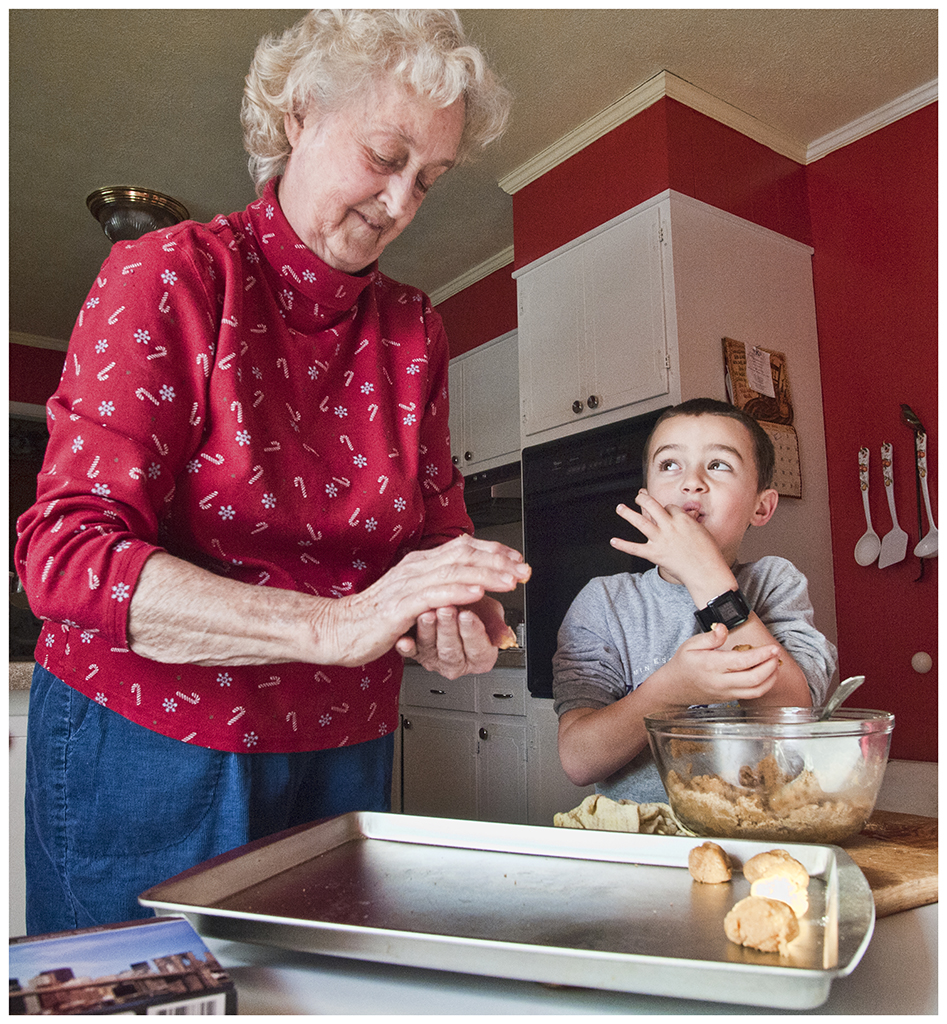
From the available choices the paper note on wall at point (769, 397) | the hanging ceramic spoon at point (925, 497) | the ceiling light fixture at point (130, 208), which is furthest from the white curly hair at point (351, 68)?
the ceiling light fixture at point (130, 208)

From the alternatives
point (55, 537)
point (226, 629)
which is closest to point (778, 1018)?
point (226, 629)

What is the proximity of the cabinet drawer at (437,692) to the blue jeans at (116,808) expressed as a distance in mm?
2244

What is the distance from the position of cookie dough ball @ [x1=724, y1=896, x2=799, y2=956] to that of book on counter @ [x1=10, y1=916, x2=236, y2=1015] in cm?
27

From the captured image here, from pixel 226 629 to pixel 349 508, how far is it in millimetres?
249

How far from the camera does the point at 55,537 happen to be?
0.61 meters

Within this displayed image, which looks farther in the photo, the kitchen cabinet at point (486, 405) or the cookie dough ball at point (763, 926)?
the kitchen cabinet at point (486, 405)

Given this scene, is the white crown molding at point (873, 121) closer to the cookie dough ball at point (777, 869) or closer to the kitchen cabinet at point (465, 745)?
the kitchen cabinet at point (465, 745)

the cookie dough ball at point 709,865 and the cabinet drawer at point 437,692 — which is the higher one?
the cookie dough ball at point 709,865

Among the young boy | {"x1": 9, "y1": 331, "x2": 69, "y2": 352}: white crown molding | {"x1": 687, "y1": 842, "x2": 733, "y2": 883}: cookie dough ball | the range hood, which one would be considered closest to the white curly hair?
the young boy

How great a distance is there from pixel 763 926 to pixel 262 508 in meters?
0.53

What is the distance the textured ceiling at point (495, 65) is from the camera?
2.29 meters

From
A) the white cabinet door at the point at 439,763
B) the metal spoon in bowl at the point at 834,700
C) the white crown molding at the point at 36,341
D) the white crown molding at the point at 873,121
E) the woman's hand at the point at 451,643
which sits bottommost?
the white cabinet door at the point at 439,763

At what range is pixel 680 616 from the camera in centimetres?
129

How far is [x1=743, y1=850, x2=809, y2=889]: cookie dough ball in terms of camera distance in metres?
0.50
